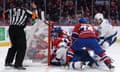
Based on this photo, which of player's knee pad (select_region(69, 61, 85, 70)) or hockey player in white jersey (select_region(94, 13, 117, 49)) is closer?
player's knee pad (select_region(69, 61, 85, 70))

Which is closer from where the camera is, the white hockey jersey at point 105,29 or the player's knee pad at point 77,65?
the player's knee pad at point 77,65

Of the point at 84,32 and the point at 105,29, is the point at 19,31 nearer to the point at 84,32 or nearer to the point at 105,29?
the point at 84,32

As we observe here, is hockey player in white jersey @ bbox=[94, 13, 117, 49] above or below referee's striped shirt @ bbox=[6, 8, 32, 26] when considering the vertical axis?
below

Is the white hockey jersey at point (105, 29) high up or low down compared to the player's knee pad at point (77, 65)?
up

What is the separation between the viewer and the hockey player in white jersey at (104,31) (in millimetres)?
8086

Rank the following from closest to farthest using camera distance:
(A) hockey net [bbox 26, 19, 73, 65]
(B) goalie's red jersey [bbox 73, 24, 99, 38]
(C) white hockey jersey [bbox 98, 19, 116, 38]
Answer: (B) goalie's red jersey [bbox 73, 24, 99, 38] → (C) white hockey jersey [bbox 98, 19, 116, 38] → (A) hockey net [bbox 26, 19, 73, 65]

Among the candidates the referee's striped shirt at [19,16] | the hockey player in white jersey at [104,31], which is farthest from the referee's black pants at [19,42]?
the hockey player in white jersey at [104,31]

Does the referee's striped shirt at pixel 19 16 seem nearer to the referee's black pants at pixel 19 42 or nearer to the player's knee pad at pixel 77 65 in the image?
the referee's black pants at pixel 19 42

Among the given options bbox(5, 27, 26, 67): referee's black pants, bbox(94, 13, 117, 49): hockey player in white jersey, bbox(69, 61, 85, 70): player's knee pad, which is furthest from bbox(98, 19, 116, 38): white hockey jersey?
bbox(5, 27, 26, 67): referee's black pants

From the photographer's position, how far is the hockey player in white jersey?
8.09m

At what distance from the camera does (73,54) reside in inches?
309

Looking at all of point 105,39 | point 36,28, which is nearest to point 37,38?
point 36,28

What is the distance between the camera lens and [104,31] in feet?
26.7

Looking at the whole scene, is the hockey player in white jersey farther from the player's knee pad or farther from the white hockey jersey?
the player's knee pad
